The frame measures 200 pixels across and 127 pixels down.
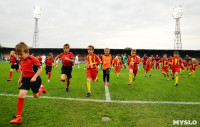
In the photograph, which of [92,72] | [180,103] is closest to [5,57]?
[92,72]

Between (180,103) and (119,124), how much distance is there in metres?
2.81

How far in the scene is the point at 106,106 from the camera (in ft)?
Answer: 12.9

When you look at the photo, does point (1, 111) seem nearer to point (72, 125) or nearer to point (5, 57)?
point (72, 125)

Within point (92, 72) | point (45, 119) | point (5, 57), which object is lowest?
point (45, 119)

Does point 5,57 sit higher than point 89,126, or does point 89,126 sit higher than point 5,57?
point 5,57

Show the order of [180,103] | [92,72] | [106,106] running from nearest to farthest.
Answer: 1. [106,106]
2. [180,103]
3. [92,72]

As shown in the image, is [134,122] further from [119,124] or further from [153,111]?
[153,111]

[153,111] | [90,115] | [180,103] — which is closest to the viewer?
[90,115]

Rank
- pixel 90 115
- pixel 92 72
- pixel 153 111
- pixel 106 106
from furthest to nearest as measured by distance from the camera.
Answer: pixel 92 72 < pixel 106 106 < pixel 153 111 < pixel 90 115

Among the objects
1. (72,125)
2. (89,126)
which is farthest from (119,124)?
(72,125)

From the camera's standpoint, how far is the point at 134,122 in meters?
2.90

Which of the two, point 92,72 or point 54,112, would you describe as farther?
point 92,72

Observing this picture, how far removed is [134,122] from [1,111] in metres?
3.46

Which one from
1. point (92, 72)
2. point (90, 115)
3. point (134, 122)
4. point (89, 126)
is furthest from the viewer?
point (92, 72)
